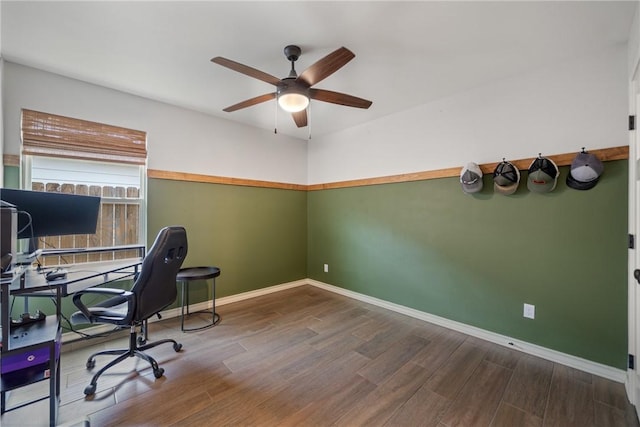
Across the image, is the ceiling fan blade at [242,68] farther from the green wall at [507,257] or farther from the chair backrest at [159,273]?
the green wall at [507,257]

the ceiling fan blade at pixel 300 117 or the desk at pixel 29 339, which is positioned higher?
the ceiling fan blade at pixel 300 117

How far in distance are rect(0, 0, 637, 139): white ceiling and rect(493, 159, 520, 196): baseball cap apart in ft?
2.96

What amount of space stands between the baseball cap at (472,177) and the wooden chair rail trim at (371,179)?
147 millimetres

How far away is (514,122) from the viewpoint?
251 centimetres

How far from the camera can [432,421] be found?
1.62 metres

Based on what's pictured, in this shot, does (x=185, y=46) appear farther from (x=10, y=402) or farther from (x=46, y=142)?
(x=10, y=402)

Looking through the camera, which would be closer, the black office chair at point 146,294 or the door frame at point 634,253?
the door frame at point 634,253

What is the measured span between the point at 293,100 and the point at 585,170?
237 cm

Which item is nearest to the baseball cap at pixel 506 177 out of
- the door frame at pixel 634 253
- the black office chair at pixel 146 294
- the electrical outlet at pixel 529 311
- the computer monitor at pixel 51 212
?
the door frame at pixel 634 253

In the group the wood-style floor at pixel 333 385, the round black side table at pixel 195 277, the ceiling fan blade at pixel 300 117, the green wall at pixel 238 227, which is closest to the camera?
the wood-style floor at pixel 333 385

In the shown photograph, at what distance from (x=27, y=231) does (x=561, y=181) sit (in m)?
4.31

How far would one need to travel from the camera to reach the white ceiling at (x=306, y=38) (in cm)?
172

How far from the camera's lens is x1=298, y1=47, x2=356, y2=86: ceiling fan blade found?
169 cm

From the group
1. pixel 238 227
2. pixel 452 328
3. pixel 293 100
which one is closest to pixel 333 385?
pixel 452 328
